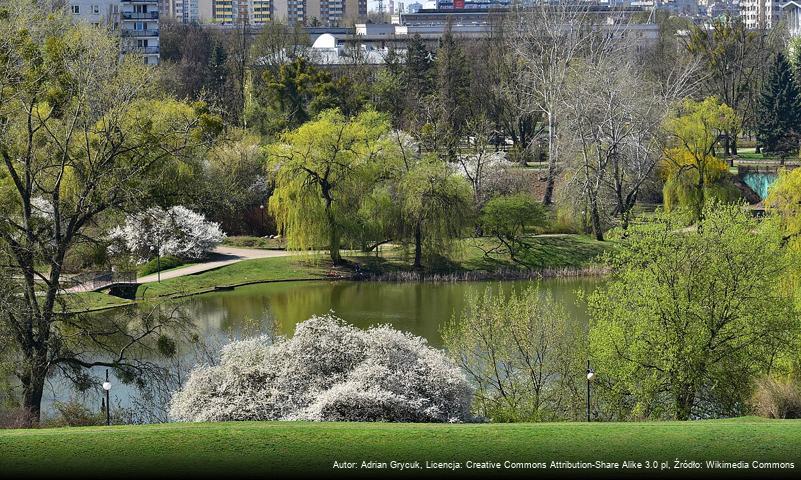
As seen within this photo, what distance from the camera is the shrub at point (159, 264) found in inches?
1722

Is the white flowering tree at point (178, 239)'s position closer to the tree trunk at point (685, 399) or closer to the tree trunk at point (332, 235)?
the tree trunk at point (332, 235)

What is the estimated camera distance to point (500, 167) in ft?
→ 178

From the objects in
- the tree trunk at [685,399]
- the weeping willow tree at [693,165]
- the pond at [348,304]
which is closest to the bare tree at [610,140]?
the weeping willow tree at [693,165]

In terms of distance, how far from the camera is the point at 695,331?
24125 millimetres

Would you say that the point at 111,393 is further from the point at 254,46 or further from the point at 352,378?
the point at 254,46

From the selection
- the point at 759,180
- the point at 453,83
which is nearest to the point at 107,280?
the point at 453,83

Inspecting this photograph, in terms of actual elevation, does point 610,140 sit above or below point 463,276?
above

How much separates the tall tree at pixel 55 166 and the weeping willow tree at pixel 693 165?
29.6 meters

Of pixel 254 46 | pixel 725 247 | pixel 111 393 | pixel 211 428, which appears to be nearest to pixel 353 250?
pixel 111 393

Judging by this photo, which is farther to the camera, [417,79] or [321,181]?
[417,79]

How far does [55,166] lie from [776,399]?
47.5 feet

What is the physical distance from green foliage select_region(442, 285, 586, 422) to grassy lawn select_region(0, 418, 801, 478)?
20.4 feet

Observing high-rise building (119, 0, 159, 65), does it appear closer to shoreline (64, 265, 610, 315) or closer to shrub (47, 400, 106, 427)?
shoreline (64, 265, 610, 315)

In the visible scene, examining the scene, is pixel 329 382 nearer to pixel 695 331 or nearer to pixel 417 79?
pixel 695 331
